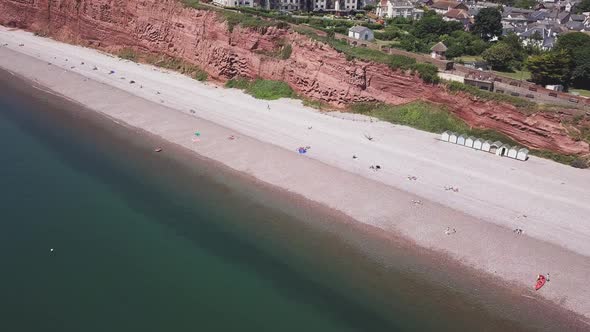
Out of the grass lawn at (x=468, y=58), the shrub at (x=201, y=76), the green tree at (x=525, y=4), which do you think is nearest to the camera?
the shrub at (x=201, y=76)

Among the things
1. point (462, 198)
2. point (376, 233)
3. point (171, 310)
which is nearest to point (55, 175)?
point (171, 310)

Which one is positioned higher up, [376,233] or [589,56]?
[589,56]

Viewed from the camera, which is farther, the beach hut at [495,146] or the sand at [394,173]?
the beach hut at [495,146]

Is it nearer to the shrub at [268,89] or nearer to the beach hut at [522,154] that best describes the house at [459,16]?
the shrub at [268,89]

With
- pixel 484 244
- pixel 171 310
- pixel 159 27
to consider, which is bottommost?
pixel 171 310

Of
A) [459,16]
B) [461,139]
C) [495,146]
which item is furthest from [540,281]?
[459,16]

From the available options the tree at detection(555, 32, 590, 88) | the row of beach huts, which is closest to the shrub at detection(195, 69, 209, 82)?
the row of beach huts

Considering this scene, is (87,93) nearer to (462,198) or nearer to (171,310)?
(171,310)

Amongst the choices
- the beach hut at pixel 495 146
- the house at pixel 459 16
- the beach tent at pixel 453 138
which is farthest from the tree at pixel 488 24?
the beach hut at pixel 495 146
